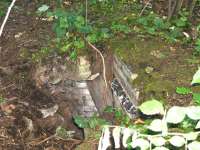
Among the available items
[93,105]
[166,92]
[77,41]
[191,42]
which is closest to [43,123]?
[93,105]

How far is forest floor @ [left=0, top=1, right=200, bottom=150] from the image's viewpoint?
12.4 ft

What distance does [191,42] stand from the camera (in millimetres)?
4336

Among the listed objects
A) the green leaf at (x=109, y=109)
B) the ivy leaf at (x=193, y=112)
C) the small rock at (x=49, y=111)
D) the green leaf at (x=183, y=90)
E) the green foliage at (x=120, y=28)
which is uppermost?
the ivy leaf at (x=193, y=112)

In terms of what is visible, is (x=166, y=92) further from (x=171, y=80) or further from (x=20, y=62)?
(x=20, y=62)

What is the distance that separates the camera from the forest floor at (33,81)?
379cm

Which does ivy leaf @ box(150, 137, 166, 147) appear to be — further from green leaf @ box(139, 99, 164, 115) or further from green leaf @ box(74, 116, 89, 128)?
green leaf @ box(74, 116, 89, 128)

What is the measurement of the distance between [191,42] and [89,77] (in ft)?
3.71

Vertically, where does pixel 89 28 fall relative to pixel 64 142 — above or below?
above

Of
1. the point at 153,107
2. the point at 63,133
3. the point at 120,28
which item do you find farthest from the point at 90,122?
the point at 153,107

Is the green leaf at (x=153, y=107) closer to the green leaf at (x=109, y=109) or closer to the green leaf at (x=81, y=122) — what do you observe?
the green leaf at (x=81, y=122)

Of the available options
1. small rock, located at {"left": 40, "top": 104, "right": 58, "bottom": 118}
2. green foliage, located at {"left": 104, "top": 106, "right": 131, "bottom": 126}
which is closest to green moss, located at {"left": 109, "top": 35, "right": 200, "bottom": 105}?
green foliage, located at {"left": 104, "top": 106, "right": 131, "bottom": 126}

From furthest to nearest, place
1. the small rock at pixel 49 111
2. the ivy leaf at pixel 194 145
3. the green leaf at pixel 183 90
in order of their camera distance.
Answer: the small rock at pixel 49 111, the green leaf at pixel 183 90, the ivy leaf at pixel 194 145

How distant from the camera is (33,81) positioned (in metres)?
4.44

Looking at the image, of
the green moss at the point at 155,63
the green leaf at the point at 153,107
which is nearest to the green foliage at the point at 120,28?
the green moss at the point at 155,63
